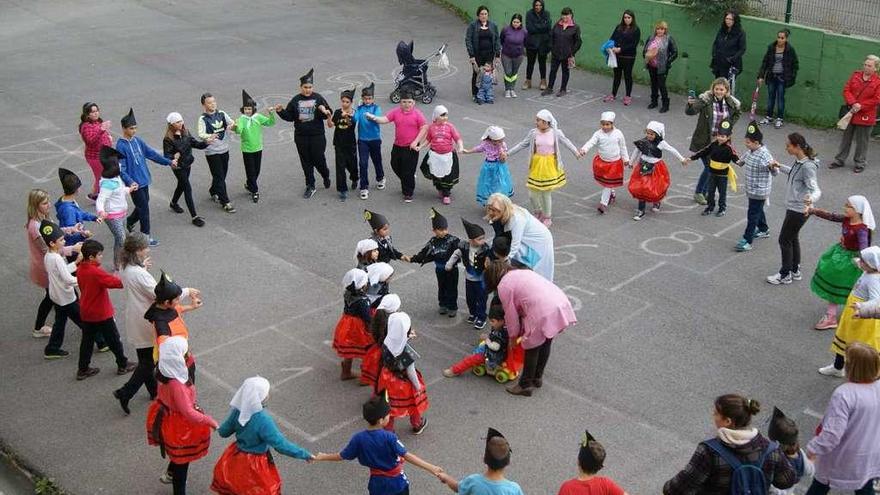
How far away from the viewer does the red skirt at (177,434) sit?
8352 millimetres

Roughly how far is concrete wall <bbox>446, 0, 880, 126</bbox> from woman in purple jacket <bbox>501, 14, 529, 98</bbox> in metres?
2.54

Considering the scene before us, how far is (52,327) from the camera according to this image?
11617mm

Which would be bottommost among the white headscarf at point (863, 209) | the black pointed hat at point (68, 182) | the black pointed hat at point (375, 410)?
the black pointed hat at point (375, 410)

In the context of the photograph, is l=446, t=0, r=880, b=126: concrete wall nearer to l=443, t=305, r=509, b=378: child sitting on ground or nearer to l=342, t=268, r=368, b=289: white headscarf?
l=443, t=305, r=509, b=378: child sitting on ground

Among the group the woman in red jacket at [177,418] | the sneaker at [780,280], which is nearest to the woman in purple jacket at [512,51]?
the sneaker at [780,280]

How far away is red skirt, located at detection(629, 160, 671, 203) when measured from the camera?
1463cm

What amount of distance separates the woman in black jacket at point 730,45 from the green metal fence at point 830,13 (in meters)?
1.21

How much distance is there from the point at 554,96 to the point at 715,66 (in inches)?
132

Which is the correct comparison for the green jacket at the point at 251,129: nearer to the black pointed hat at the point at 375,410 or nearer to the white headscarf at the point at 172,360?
the white headscarf at the point at 172,360

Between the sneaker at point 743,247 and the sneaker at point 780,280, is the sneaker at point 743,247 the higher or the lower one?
the higher one

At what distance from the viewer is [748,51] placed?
19.9 metres

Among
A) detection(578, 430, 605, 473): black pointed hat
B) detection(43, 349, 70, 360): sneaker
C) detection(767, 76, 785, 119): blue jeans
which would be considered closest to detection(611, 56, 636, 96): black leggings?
detection(767, 76, 785, 119): blue jeans

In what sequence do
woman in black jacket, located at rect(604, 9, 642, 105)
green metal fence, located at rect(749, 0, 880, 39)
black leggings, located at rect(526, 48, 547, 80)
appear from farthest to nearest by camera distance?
black leggings, located at rect(526, 48, 547, 80), woman in black jacket, located at rect(604, 9, 642, 105), green metal fence, located at rect(749, 0, 880, 39)

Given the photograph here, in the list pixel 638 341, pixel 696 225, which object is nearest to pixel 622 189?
pixel 696 225
